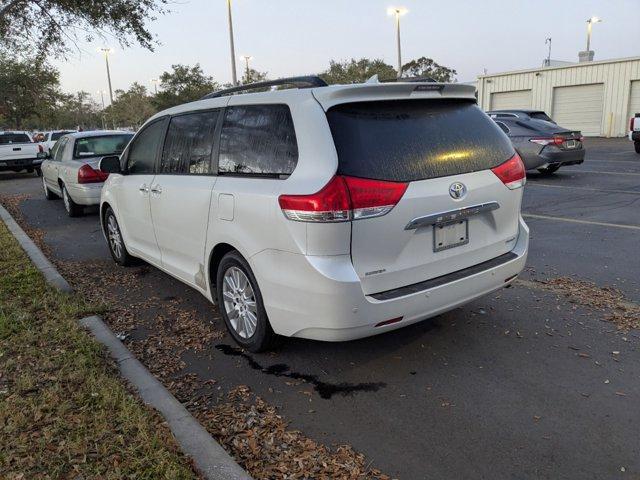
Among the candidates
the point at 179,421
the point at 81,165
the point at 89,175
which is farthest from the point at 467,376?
the point at 81,165

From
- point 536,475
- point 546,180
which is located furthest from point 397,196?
point 546,180

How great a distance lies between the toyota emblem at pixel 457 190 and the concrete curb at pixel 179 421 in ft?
6.51

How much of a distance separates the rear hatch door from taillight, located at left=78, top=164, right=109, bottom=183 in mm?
7545

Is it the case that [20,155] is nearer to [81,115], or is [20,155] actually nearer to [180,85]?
[180,85]

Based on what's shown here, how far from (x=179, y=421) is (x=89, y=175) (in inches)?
301

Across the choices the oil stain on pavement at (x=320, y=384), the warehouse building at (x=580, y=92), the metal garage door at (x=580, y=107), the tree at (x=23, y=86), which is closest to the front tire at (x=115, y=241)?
the oil stain on pavement at (x=320, y=384)

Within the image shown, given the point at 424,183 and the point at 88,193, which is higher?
the point at 424,183

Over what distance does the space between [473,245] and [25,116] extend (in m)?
45.1

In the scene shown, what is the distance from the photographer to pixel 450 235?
338 cm

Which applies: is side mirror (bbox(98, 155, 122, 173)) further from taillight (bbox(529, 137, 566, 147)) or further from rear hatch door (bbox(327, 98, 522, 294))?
taillight (bbox(529, 137, 566, 147))

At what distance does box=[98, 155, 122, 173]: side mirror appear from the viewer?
5.56m

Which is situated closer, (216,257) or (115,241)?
(216,257)

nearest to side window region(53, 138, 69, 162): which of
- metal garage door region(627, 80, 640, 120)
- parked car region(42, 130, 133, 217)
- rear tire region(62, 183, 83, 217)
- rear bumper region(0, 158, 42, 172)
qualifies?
parked car region(42, 130, 133, 217)

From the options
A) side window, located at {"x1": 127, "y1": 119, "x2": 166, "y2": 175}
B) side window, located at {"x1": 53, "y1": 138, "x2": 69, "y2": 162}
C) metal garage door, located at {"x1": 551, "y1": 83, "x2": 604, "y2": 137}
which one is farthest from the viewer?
metal garage door, located at {"x1": 551, "y1": 83, "x2": 604, "y2": 137}
